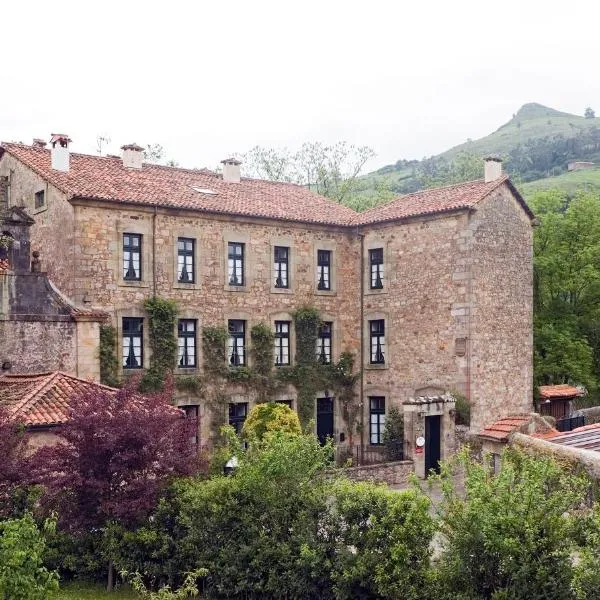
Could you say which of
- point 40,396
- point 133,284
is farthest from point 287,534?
point 133,284

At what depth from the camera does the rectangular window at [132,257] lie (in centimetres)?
2680

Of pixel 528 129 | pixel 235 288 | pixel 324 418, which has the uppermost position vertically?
pixel 528 129

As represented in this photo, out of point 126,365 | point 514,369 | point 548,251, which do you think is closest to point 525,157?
point 548,251

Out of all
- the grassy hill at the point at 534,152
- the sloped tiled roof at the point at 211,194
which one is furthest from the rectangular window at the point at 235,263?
the grassy hill at the point at 534,152

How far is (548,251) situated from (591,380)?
18.2 ft

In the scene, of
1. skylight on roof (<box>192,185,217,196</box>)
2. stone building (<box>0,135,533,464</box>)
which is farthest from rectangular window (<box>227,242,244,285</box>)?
skylight on roof (<box>192,185,217,196</box>)

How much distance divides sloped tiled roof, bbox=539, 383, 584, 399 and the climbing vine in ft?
46.2

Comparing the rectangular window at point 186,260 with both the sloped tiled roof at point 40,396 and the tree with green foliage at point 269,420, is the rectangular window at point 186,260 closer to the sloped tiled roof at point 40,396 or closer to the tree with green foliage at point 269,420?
the tree with green foliage at point 269,420

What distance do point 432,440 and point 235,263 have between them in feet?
28.9

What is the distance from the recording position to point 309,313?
30.4m

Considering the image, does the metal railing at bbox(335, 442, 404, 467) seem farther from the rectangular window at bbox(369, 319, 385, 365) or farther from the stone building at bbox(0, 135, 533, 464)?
the rectangular window at bbox(369, 319, 385, 365)

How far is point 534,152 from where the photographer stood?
110 metres

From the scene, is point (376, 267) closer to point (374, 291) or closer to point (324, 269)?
point (374, 291)

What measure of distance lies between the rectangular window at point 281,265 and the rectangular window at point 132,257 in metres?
5.10
